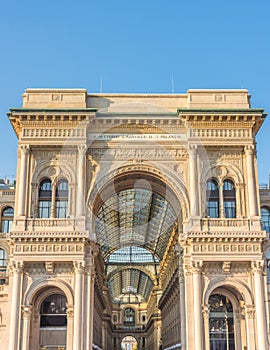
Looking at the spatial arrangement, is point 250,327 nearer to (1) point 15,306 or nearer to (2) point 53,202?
(1) point 15,306

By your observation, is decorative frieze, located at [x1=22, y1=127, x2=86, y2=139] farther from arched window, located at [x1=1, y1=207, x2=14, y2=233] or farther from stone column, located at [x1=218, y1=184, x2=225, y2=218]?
arched window, located at [x1=1, y1=207, x2=14, y2=233]

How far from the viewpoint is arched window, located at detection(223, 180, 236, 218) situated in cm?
4339

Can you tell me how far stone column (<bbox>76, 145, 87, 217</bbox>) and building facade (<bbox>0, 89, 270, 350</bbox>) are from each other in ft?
0.26

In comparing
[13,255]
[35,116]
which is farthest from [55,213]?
[35,116]

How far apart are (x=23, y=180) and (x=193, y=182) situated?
12776mm

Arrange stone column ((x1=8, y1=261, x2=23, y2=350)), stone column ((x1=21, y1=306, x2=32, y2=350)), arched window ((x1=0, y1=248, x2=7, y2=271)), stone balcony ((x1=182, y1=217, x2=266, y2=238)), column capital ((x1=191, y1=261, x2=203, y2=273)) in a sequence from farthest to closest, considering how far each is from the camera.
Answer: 1. arched window ((x1=0, y1=248, x2=7, y2=271))
2. stone balcony ((x1=182, y1=217, x2=266, y2=238))
3. column capital ((x1=191, y1=261, x2=203, y2=273))
4. stone column ((x1=21, y1=306, x2=32, y2=350))
5. stone column ((x1=8, y1=261, x2=23, y2=350))

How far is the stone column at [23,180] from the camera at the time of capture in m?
42.0

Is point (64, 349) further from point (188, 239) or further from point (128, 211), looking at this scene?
point (128, 211)

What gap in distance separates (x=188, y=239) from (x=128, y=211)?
3133 cm

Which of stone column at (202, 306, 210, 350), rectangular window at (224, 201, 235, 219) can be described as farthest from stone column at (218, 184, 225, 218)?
stone column at (202, 306, 210, 350)

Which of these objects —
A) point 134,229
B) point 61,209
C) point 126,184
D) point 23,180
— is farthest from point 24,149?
point 134,229

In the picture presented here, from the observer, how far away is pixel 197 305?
3969 cm

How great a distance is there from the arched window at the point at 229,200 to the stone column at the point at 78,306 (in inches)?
466

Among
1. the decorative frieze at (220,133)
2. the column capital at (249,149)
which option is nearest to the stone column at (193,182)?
the decorative frieze at (220,133)
